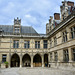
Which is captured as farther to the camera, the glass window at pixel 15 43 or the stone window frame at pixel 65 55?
the glass window at pixel 15 43

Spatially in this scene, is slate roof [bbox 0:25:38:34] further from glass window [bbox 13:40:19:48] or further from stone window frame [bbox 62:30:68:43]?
stone window frame [bbox 62:30:68:43]

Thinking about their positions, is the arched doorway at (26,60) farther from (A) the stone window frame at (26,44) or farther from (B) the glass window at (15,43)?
(B) the glass window at (15,43)

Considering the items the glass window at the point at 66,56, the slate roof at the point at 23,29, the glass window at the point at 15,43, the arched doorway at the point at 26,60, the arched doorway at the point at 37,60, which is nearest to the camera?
the glass window at the point at 66,56

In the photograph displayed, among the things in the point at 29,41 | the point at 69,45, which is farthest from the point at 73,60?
the point at 29,41

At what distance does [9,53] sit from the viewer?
2069cm

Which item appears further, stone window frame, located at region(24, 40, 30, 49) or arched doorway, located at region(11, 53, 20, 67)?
arched doorway, located at region(11, 53, 20, 67)

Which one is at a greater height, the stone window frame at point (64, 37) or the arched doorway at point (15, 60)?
the stone window frame at point (64, 37)

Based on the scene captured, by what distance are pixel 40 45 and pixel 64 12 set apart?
8.27 meters

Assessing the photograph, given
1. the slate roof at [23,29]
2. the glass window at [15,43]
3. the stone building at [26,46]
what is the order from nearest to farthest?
the stone building at [26,46] < the glass window at [15,43] < the slate roof at [23,29]

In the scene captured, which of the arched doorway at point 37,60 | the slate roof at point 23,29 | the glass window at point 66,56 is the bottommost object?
the arched doorway at point 37,60

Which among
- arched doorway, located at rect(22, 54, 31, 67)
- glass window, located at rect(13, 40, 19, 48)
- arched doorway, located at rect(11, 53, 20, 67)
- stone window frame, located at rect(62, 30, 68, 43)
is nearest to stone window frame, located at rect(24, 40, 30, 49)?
glass window, located at rect(13, 40, 19, 48)

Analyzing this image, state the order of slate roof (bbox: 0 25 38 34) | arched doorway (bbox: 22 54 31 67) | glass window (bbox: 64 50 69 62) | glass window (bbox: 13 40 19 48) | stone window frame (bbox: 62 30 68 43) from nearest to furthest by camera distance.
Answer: glass window (bbox: 64 50 69 62)
stone window frame (bbox: 62 30 68 43)
glass window (bbox: 13 40 19 48)
arched doorway (bbox: 22 54 31 67)
slate roof (bbox: 0 25 38 34)

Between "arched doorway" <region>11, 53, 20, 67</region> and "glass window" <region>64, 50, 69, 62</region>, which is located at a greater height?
"glass window" <region>64, 50, 69, 62</region>

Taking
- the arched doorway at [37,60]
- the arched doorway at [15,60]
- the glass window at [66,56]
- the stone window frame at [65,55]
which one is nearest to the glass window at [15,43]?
the arched doorway at [15,60]
